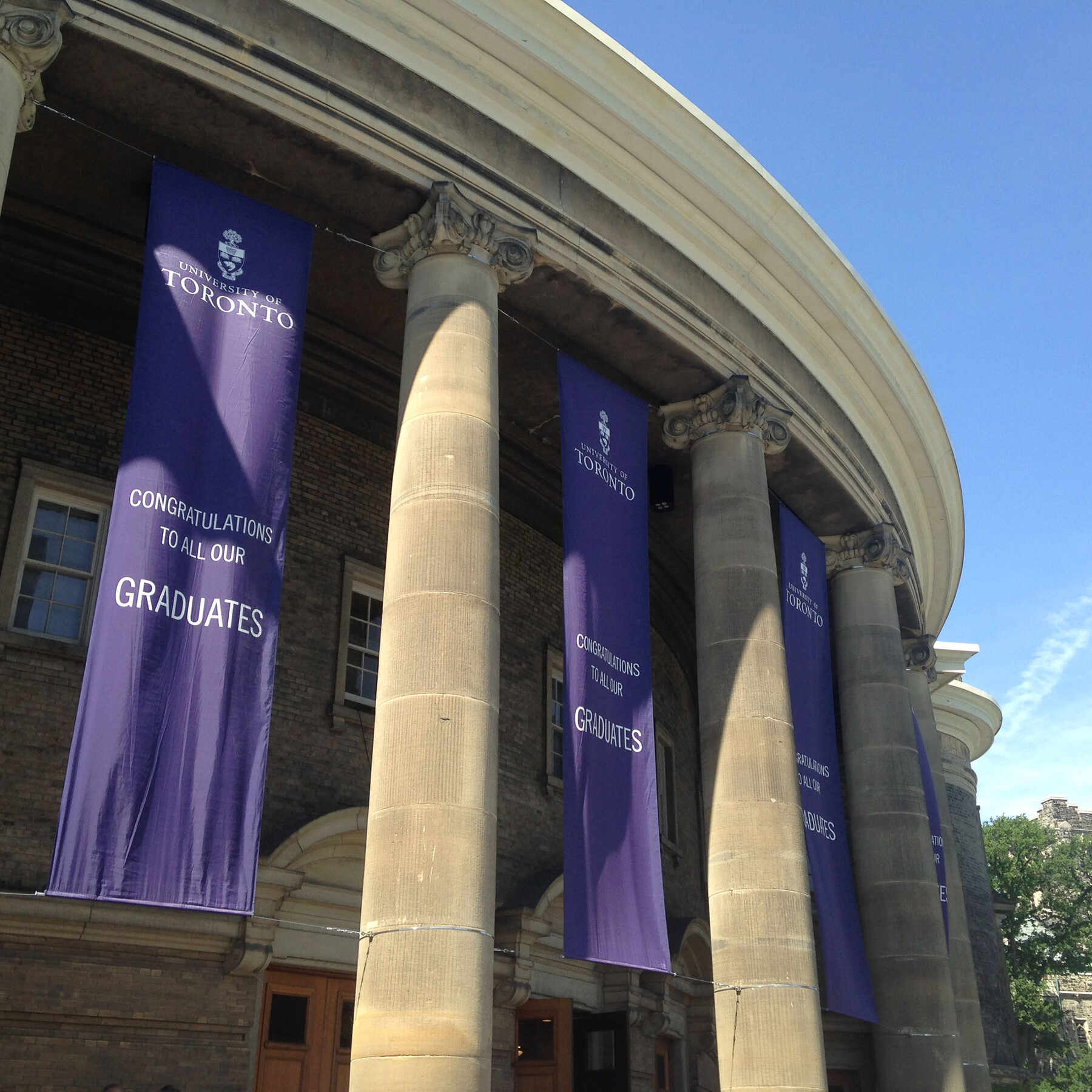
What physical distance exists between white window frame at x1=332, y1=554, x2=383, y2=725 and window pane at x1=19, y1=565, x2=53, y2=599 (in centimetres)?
357

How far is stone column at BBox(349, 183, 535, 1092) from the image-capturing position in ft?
29.8

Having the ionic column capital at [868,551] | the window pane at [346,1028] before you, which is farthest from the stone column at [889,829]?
the window pane at [346,1028]

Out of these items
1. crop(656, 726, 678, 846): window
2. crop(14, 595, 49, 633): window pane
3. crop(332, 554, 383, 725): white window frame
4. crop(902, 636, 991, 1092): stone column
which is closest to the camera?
crop(14, 595, 49, 633): window pane

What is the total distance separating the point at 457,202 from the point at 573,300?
216cm

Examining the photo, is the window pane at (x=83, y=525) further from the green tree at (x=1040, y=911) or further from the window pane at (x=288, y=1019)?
the green tree at (x=1040, y=911)

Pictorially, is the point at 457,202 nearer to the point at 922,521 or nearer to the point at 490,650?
the point at 490,650

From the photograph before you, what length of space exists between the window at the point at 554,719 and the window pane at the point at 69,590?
7.03m

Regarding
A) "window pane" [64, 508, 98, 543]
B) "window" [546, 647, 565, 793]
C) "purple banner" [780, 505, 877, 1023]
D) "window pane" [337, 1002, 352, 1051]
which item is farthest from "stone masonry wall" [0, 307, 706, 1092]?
"purple banner" [780, 505, 877, 1023]

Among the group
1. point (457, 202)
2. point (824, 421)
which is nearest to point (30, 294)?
point (457, 202)

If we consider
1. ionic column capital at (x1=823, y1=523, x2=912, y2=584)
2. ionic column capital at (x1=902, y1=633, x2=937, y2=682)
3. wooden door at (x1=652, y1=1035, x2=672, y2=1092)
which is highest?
ionic column capital at (x1=823, y1=523, x2=912, y2=584)

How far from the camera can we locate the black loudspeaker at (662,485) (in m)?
17.7

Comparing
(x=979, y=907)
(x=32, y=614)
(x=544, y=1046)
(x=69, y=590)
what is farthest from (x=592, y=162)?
(x=979, y=907)

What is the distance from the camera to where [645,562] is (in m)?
13.3

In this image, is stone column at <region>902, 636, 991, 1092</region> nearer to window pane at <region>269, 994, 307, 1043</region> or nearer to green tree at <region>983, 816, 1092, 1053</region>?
window pane at <region>269, 994, 307, 1043</region>
